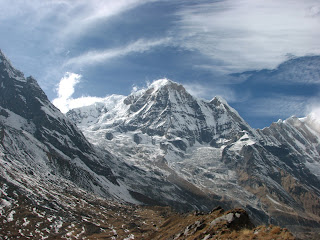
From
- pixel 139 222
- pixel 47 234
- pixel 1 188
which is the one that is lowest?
pixel 139 222

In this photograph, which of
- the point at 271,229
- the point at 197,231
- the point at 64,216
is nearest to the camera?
the point at 271,229

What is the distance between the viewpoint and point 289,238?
94.5 feet

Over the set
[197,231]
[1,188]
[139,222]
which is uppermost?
[1,188]

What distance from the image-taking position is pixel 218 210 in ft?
217

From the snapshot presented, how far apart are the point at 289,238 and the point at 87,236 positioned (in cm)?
14518

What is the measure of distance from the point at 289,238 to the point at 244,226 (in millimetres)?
12118

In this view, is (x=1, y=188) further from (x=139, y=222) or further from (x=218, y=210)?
(x=218, y=210)

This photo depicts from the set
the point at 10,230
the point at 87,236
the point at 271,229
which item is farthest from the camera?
the point at 87,236

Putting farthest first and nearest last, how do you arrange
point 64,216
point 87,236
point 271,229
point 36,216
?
point 64,216, point 36,216, point 87,236, point 271,229

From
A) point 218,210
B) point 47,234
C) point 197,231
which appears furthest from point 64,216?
point 197,231

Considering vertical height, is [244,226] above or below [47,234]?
above

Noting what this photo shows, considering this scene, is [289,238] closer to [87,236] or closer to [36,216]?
[87,236]

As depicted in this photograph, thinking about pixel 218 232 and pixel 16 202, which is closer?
pixel 218 232

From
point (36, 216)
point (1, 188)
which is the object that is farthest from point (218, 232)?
point (1, 188)
